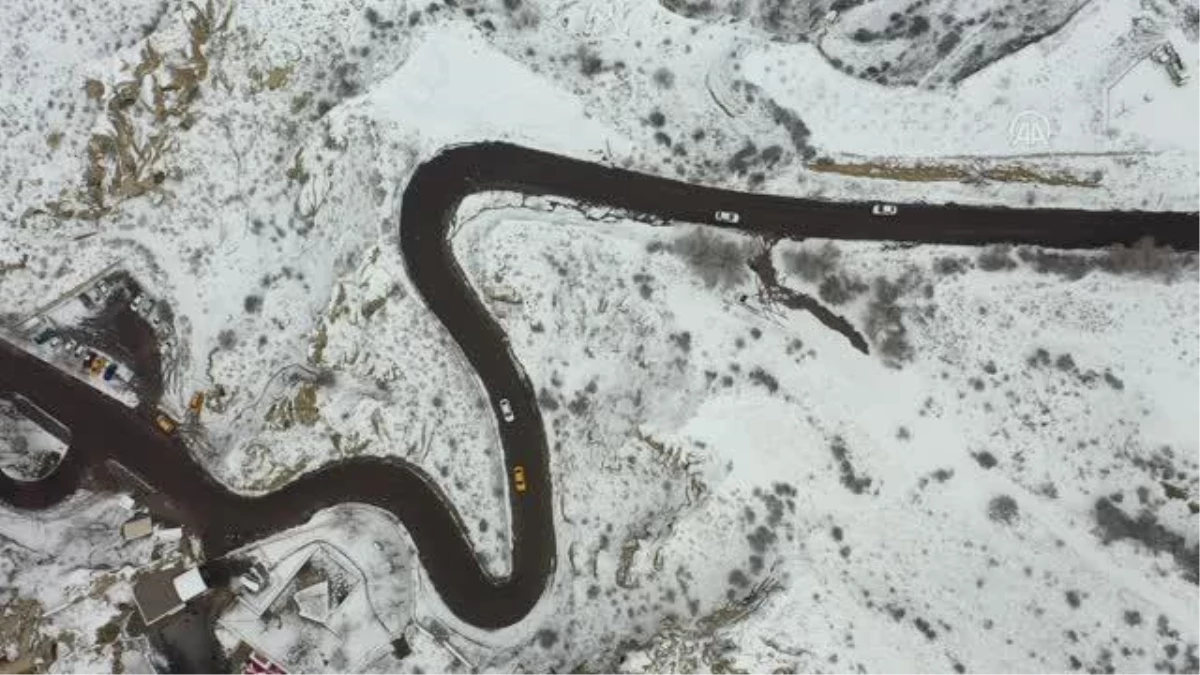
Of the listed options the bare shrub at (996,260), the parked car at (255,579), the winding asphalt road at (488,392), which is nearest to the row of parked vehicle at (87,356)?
the winding asphalt road at (488,392)

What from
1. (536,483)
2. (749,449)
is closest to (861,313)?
(749,449)

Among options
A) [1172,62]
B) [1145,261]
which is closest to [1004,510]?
[1145,261]

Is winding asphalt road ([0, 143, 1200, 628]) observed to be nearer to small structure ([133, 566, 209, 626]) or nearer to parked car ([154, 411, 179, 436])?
parked car ([154, 411, 179, 436])

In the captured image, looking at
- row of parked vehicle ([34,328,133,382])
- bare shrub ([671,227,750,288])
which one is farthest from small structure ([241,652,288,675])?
bare shrub ([671,227,750,288])

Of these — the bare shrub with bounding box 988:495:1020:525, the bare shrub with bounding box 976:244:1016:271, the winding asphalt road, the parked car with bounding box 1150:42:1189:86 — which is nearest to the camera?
the bare shrub with bounding box 988:495:1020:525

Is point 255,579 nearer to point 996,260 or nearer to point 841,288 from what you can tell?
point 841,288

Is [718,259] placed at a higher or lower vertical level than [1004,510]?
higher
